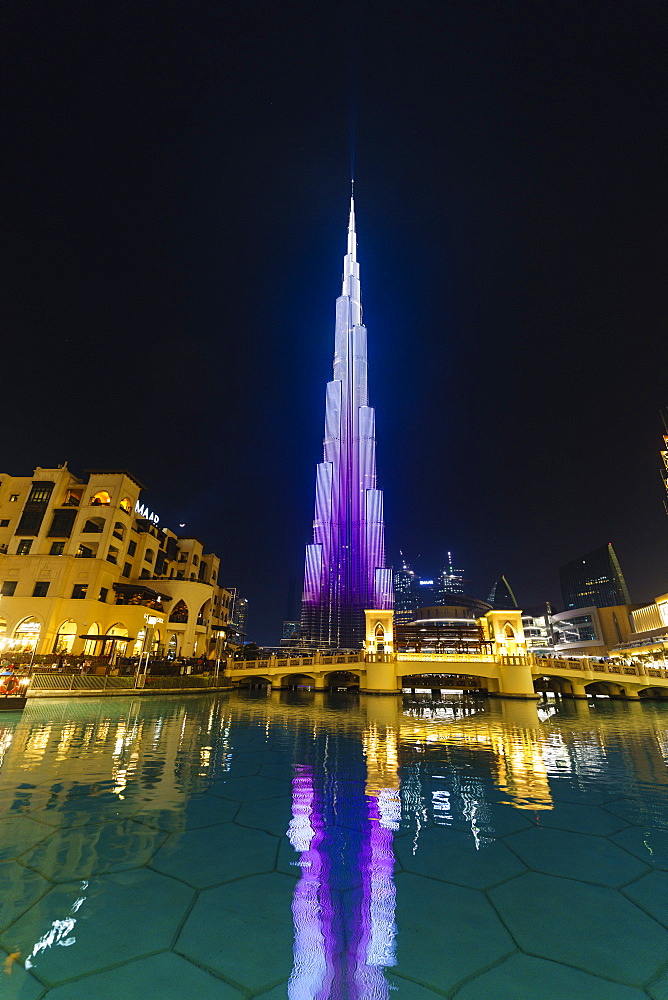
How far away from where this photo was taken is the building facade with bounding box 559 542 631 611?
16338 centimetres

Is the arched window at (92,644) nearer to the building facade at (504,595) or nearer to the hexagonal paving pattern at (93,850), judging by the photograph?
the hexagonal paving pattern at (93,850)

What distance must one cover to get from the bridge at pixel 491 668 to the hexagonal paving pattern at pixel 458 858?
4335 cm

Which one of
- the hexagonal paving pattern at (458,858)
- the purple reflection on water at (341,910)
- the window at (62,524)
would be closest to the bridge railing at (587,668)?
the hexagonal paving pattern at (458,858)

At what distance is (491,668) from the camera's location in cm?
4666

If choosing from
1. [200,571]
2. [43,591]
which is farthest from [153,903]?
[200,571]

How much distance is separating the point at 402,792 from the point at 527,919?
17.0 ft

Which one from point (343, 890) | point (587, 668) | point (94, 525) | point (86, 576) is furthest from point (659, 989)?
point (587, 668)

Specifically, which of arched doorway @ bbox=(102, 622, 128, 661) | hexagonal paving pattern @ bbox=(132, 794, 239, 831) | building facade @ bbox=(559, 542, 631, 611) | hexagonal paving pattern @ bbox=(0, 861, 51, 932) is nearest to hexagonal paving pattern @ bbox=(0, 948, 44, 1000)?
hexagonal paving pattern @ bbox=(0, 861, 51, 932)

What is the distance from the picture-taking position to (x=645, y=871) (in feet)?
16.6

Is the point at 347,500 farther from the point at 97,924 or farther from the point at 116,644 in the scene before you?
the point at 97,924

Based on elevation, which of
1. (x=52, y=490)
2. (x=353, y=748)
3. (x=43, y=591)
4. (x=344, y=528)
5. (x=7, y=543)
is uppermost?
(x=344, y=528)

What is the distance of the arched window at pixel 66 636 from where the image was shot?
3819 centimetres

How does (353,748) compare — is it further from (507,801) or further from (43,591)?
(43,591)

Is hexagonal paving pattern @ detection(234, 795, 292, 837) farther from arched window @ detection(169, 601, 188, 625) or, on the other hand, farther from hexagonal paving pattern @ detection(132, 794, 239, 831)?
arched window @ detection(169, 601, 188, 625)
